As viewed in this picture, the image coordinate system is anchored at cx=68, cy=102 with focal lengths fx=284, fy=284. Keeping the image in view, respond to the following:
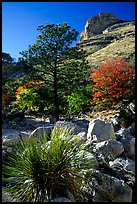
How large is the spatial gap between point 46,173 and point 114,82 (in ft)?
39.1

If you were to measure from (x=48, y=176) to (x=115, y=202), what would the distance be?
3.42 ft

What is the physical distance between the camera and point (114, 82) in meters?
15.3

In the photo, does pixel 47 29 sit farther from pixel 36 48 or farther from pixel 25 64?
pixel 25 64

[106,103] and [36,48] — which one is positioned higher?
[36,48]

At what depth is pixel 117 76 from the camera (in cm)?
1515

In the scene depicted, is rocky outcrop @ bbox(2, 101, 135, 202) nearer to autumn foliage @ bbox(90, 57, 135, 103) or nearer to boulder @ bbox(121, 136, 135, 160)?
boulder @ bbox(121, 136, 135, 160)

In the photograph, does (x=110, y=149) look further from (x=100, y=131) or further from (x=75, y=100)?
(x=75, y=100)

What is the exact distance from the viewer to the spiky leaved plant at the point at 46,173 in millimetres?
3823

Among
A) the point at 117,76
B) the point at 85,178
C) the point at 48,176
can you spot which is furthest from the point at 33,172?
the point at 117,76

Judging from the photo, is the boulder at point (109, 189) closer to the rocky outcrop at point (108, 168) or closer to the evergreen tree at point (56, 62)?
the rocky outcrop at point (108, 168)

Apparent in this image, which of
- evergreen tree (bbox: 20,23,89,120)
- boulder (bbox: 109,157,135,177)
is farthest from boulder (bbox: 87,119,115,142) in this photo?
evergreen tree (bbox: 20,23,89,120)

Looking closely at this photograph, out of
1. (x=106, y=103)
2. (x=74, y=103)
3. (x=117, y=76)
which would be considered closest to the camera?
(x=74, y=103)

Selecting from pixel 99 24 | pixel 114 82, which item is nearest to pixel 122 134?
pixel 114 82

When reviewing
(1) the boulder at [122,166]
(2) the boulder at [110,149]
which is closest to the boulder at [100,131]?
(2) the boulder at [110,149]
